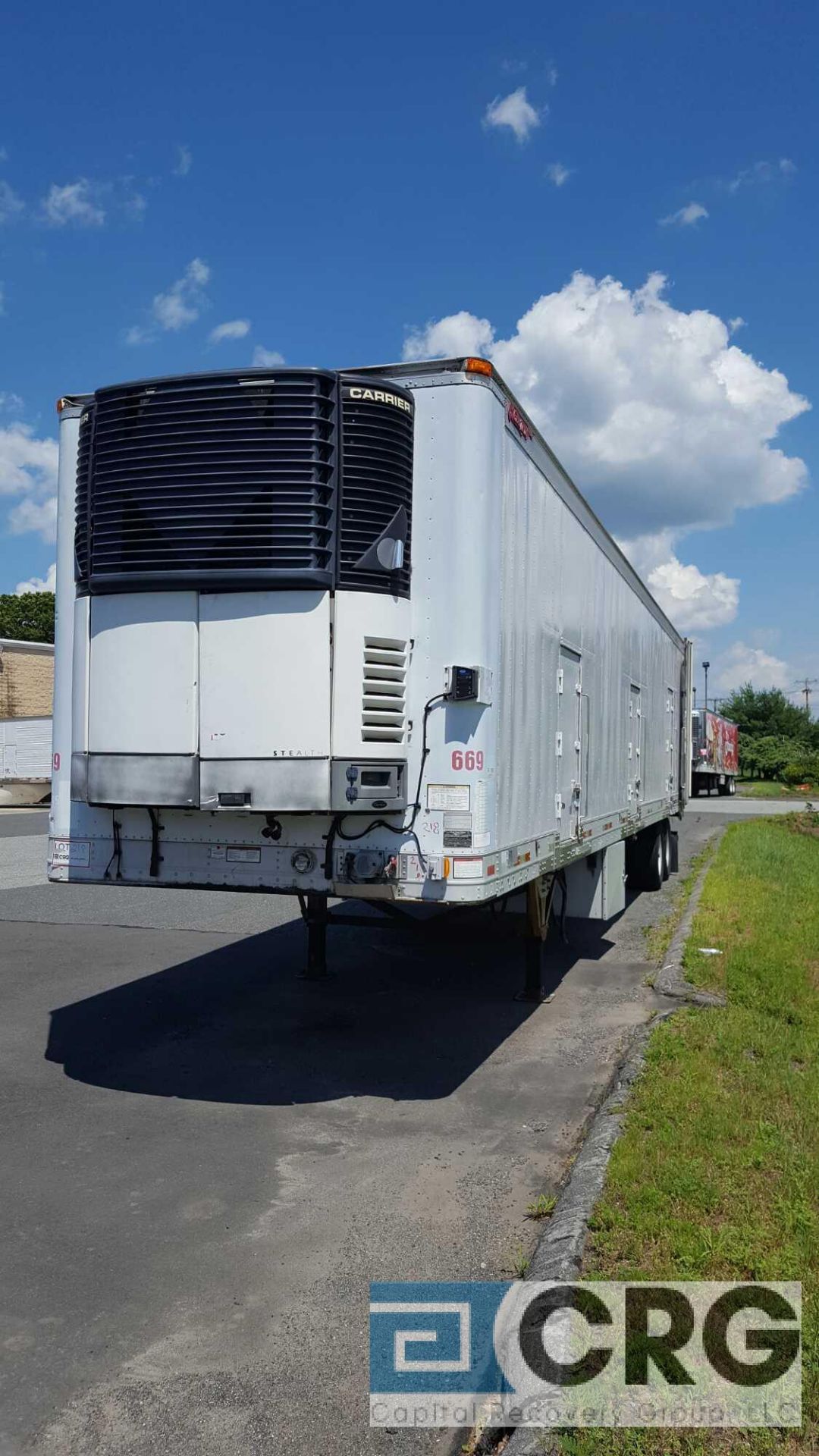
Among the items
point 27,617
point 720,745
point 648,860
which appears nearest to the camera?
point 648,860

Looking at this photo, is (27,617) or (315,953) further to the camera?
(27,617)

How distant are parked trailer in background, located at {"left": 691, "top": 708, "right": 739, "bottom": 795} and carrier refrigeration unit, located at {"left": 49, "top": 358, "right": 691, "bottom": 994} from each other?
110 feet

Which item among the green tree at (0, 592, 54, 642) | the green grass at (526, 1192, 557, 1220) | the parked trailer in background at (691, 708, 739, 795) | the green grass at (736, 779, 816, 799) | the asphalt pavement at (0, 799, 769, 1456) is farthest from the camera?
the green tree at (0, 592, 54, 642)

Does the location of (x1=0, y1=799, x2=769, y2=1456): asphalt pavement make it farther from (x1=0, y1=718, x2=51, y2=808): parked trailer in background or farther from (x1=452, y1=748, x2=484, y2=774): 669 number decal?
(x1=0, y1=718, x2=51, y2=808): parked trailer in background

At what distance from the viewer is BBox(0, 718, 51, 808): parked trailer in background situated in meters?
31.9

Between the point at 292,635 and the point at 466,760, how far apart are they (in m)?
1.13

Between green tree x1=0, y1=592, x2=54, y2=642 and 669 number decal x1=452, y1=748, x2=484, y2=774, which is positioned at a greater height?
green tree x1=0, y1=592, x2=54, y2=642

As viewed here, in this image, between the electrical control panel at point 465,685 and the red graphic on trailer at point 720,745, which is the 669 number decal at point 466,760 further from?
the red graphic on trailer at point 720,745

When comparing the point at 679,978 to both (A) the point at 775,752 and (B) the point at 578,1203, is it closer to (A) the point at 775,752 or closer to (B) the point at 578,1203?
(B) the point at 578,1203

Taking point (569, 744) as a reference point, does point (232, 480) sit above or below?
above

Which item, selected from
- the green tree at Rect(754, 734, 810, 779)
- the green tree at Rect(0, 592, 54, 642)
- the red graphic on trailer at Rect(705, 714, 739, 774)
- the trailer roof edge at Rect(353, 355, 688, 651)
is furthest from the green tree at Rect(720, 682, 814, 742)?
the trailer roof edge at Rect(353, 355, 688, 651)

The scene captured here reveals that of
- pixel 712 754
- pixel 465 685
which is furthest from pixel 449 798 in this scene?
pixel 712 754

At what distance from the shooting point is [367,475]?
18.8 feet

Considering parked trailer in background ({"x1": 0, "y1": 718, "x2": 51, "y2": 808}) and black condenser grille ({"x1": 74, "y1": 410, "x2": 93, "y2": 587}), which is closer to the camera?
black condenser grille ({"x1": 74, "y1": 410, "x2": 93, "y2": 587})
